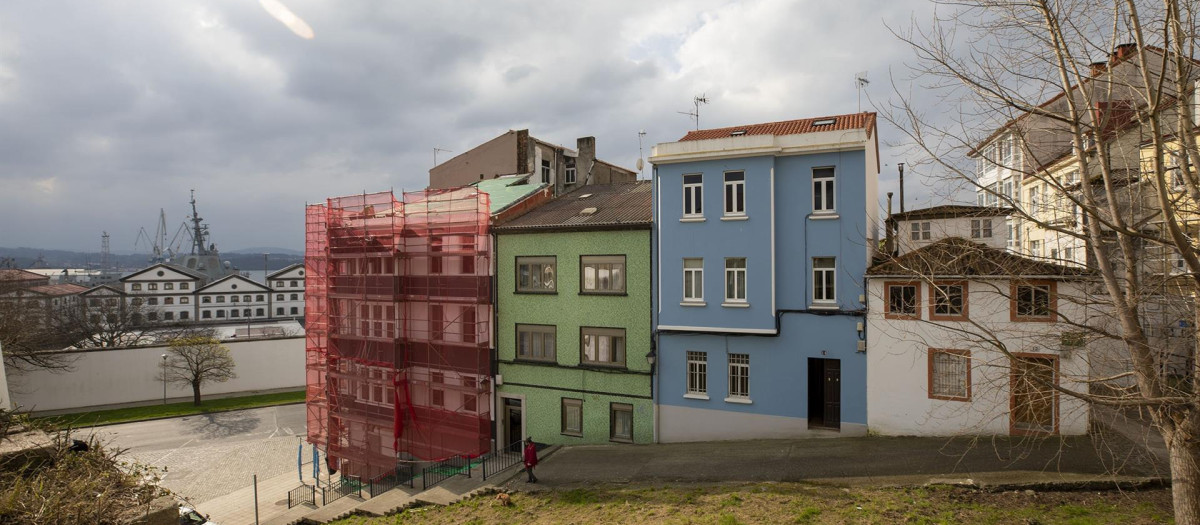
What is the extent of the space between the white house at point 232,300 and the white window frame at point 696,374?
9438cm

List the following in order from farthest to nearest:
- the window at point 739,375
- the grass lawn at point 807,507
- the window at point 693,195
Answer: the window at point 693,195 → the window at point 739,375 → the grass lawn at point 807,507

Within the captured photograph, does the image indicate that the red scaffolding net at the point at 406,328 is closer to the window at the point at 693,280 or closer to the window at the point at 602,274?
the window at the point at 602,274

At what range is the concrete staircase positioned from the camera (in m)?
17.8

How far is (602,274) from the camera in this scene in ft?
72.0

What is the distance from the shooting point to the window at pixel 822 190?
1873cm

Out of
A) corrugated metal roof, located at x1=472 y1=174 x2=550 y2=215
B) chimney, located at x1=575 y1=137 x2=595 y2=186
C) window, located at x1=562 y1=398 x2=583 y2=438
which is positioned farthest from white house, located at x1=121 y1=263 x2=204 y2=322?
window, located at x1=562 y1=398 x2=583 y2=438

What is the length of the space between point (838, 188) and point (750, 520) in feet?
34.6

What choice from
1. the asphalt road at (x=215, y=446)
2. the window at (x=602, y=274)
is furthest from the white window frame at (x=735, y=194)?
the asphalt road at (x=215, y=446)

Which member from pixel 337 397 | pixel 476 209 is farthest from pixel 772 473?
pixel 337 397

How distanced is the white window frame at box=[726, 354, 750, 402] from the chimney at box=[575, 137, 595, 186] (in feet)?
Result: 43.6

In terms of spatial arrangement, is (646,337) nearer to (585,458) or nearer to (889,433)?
(585,458)

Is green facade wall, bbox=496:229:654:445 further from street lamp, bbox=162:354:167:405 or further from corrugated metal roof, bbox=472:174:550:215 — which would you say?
street lamp, bbox=162:354:167:405

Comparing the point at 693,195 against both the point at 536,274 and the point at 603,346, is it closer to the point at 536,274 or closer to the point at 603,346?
the point at 603,346

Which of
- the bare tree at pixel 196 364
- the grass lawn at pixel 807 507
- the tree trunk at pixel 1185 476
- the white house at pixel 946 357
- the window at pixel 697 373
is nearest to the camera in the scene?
the tree trunk at pixel 1185 476
